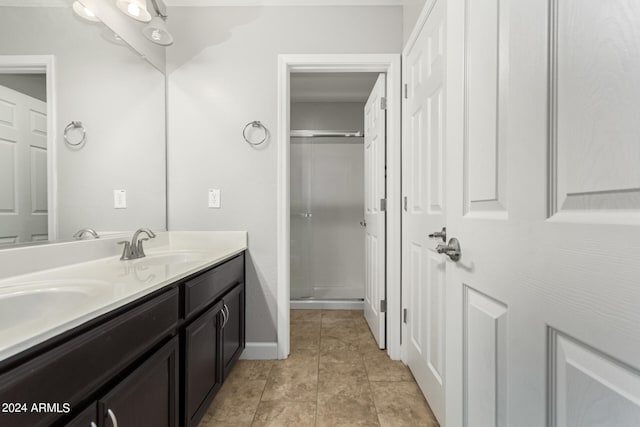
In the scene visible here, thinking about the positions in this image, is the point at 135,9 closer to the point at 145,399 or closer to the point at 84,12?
the point at 84,12

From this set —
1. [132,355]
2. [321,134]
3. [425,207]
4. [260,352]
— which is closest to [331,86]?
[321,134]

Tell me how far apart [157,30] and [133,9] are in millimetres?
137

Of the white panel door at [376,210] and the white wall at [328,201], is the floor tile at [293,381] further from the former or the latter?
the white wall at [328,201]

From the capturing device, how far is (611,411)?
414 mm

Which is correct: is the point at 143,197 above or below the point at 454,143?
below

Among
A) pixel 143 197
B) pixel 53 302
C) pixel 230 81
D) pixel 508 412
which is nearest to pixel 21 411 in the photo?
pixel 53 302

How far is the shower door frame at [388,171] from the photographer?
200cm

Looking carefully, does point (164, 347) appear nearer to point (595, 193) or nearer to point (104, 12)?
point (595, 193)

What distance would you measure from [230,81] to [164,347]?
5.68 ft

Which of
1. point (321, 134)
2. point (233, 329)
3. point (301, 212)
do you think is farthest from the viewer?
point (301, 212)

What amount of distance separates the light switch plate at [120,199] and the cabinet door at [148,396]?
100 cm

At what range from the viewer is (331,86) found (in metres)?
3.10

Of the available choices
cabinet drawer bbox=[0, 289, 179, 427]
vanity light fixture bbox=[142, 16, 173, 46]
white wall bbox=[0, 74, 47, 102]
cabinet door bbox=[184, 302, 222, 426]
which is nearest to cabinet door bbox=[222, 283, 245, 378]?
cabinet door bbox=[184, 302, 222, 426]

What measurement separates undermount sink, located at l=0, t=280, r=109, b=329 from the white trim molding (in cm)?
40
